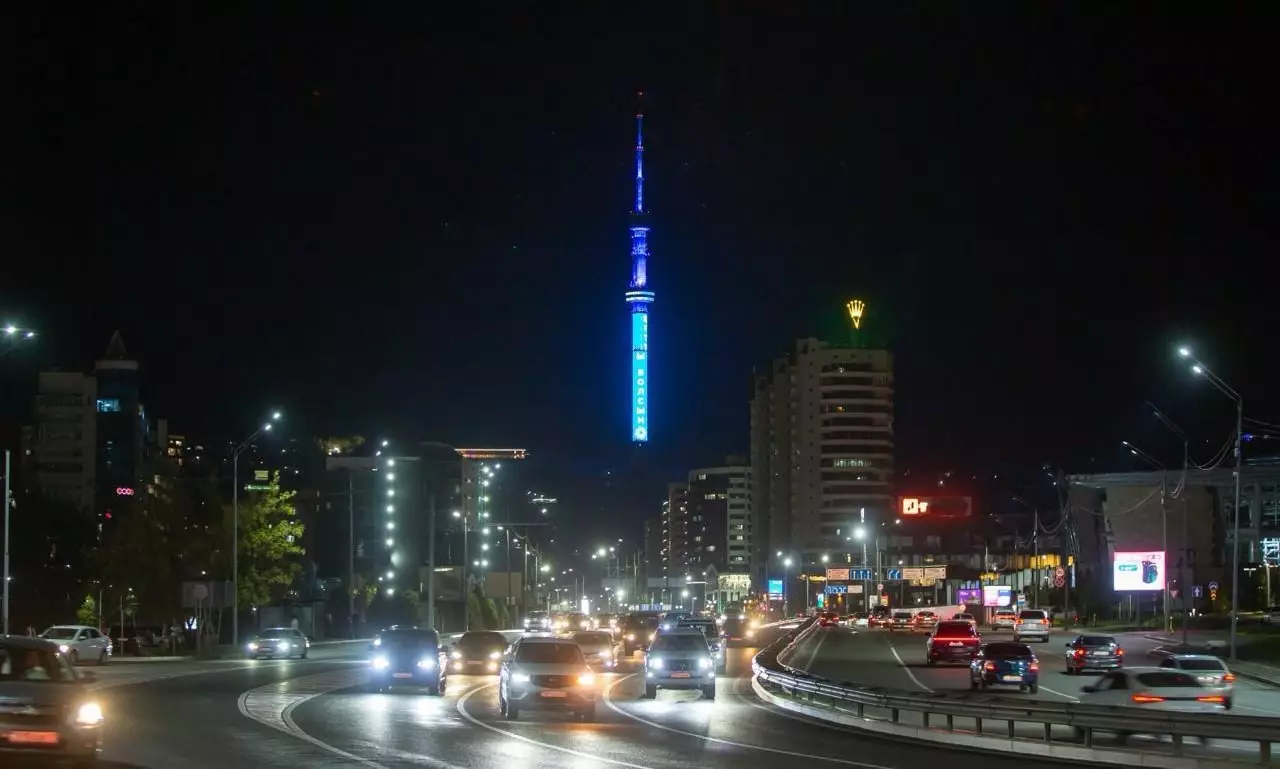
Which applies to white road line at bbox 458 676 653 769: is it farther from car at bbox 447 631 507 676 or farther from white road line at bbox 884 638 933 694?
car at bbox 447 631 507 676

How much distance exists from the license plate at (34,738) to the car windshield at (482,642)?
34.7 meters

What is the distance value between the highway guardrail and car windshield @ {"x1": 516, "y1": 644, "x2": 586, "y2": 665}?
205 inches

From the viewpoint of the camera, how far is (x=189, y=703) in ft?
113

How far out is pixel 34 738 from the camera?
17.2 metres

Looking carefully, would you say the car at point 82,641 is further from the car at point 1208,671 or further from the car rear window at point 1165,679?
Answer: the car rear window at point 1165,679

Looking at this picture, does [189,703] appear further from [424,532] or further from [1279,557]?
[424,532]

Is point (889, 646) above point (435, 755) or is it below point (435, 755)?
below

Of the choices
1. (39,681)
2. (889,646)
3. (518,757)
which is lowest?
(889,646)

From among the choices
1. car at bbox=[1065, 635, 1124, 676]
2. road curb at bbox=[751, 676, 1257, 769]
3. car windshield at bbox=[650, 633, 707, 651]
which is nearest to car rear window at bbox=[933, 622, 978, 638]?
car at bbox=[1065, 635, 1124, 676]

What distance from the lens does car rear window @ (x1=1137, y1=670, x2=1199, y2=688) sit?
2869cm

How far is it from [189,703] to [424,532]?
104509 millimetres

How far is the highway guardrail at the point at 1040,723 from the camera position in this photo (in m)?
21.8

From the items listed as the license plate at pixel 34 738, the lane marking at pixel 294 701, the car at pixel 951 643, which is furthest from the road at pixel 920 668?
the license plate at pixel 34 738

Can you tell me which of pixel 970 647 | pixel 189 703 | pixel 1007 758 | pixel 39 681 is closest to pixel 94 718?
pixel 39 681
